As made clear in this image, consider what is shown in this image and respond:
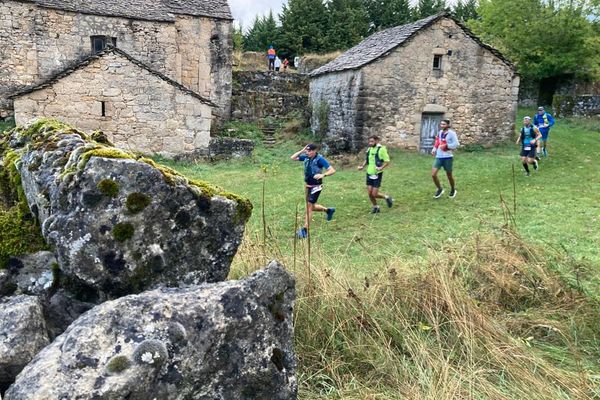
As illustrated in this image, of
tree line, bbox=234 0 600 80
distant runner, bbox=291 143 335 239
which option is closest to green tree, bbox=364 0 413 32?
tree line, bbox=234 0 600 80

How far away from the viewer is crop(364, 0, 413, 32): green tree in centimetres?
3969

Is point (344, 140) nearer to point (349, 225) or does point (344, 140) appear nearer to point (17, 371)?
point (349, 225)

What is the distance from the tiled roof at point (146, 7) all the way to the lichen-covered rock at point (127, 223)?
19402 mm

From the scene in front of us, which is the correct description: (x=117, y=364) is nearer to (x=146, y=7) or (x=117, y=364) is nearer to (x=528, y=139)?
(x=528, y=139)

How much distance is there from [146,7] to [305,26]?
54.3 feet

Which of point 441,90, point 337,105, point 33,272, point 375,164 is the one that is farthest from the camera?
point 337,105

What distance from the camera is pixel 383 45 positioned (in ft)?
57.3

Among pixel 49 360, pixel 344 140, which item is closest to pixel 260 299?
pixel 49 360

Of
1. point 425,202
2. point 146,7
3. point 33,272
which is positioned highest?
point 146,7

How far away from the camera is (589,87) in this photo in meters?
27.3

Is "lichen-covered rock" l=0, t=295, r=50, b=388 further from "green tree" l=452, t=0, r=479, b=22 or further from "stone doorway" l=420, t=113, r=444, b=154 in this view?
"green tree" l=452, t=0, r=479, b=22

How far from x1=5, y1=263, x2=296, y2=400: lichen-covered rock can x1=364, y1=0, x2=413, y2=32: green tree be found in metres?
40.0

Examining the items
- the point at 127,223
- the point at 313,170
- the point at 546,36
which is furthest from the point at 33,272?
the point at 546,36

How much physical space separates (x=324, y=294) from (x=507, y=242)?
208 centimetres
